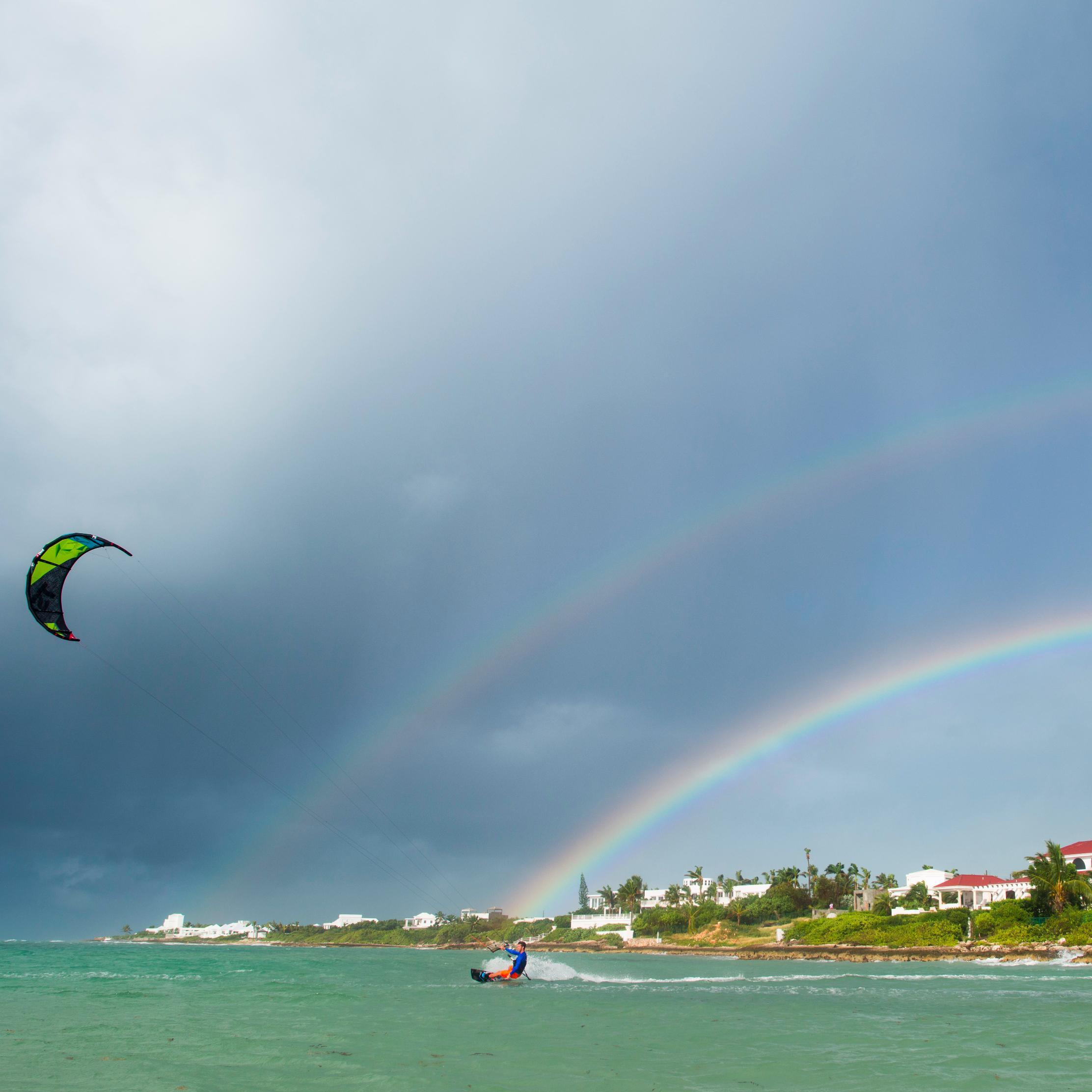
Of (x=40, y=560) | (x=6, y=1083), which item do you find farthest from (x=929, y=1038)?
(x=40, y=560)

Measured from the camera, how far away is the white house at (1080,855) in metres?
102

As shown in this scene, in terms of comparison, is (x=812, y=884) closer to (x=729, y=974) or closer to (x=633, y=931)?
(x=633, y=931)

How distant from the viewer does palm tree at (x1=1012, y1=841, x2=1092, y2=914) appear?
66750mm

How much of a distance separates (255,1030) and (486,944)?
13167 cm

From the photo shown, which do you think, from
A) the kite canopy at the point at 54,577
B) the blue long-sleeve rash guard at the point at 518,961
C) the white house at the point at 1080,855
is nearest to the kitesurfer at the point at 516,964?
the blue long-sleeve rash guard at the point at 518,961

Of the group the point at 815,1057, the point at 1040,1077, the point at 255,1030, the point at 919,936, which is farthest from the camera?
the point at 919,936

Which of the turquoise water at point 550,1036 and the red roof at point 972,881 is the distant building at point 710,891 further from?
the turquoise water at point 550,1036

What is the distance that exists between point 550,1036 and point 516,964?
22304 mm

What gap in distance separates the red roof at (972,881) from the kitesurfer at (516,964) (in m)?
78.8

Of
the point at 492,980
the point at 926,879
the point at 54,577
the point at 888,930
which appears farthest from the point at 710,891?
the point at 54,577

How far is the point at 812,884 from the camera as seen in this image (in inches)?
4547

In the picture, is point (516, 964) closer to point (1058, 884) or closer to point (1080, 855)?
point (1058, 884)

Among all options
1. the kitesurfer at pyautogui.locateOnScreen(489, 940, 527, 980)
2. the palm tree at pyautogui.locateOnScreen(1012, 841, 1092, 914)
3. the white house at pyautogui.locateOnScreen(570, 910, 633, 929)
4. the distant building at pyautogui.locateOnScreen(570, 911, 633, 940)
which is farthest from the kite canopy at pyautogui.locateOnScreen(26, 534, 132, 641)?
the white house at pyautogui.locateOnScreen(570, 910, 633, 929)

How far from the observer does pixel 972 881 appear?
102 meters
